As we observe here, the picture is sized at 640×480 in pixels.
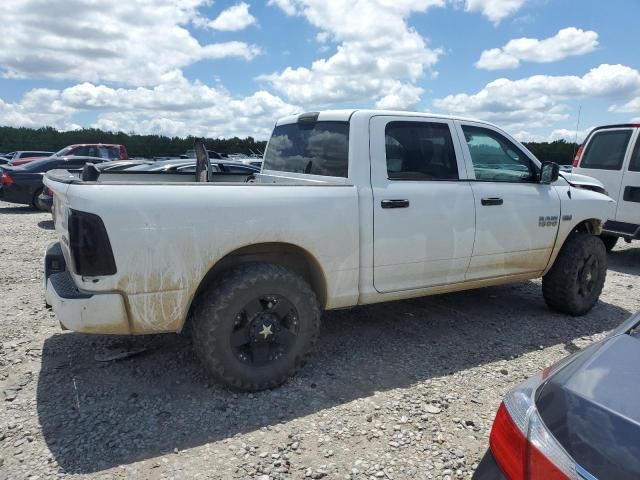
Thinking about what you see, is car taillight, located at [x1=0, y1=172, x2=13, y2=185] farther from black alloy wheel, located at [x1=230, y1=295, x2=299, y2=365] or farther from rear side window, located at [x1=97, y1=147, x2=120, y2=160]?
black alloy wheel, located at [x1=230, y1=295, x2=299, y2=365]

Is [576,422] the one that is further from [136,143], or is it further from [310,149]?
[136,143]

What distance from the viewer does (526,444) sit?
1.47 m

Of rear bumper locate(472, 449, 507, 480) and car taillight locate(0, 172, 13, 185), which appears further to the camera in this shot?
car taillight locate(0, 172, 13, 185)

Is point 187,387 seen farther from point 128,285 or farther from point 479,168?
point 479,168

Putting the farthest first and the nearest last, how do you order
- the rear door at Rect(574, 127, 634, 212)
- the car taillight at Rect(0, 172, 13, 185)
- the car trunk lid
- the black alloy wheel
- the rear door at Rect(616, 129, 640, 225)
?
the car taillight at Rect(0, 172, 13, 185), the rear door at Rect(574, 127, 634, 212), the rear door at Rect(616, 129, 640, 225), the black alloy wheel, the car trunk lid

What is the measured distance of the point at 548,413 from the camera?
1495 millimetres

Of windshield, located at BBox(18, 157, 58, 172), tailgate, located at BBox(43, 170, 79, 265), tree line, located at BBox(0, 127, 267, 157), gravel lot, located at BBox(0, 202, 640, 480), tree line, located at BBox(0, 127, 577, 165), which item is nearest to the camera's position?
gravel lot, located at BBox(0, 202, 640, 480)

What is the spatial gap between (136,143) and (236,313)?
126ft

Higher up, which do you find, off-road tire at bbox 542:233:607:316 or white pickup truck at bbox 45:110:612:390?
white pickup truck at bbox 45:110:612:390

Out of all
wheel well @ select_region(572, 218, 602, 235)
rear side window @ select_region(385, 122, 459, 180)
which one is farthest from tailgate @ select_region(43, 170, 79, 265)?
wheel well @ select_region(572, 218, 602, 235)

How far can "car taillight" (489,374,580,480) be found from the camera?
4.42ft

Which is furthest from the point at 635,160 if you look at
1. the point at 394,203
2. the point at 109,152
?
the point at 109,152

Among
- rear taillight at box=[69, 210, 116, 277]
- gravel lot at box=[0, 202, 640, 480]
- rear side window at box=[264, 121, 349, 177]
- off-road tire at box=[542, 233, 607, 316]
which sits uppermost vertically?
rear side window at box=[264, 121, 349, 177]

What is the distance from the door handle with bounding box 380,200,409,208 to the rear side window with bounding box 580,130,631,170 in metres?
5.66
